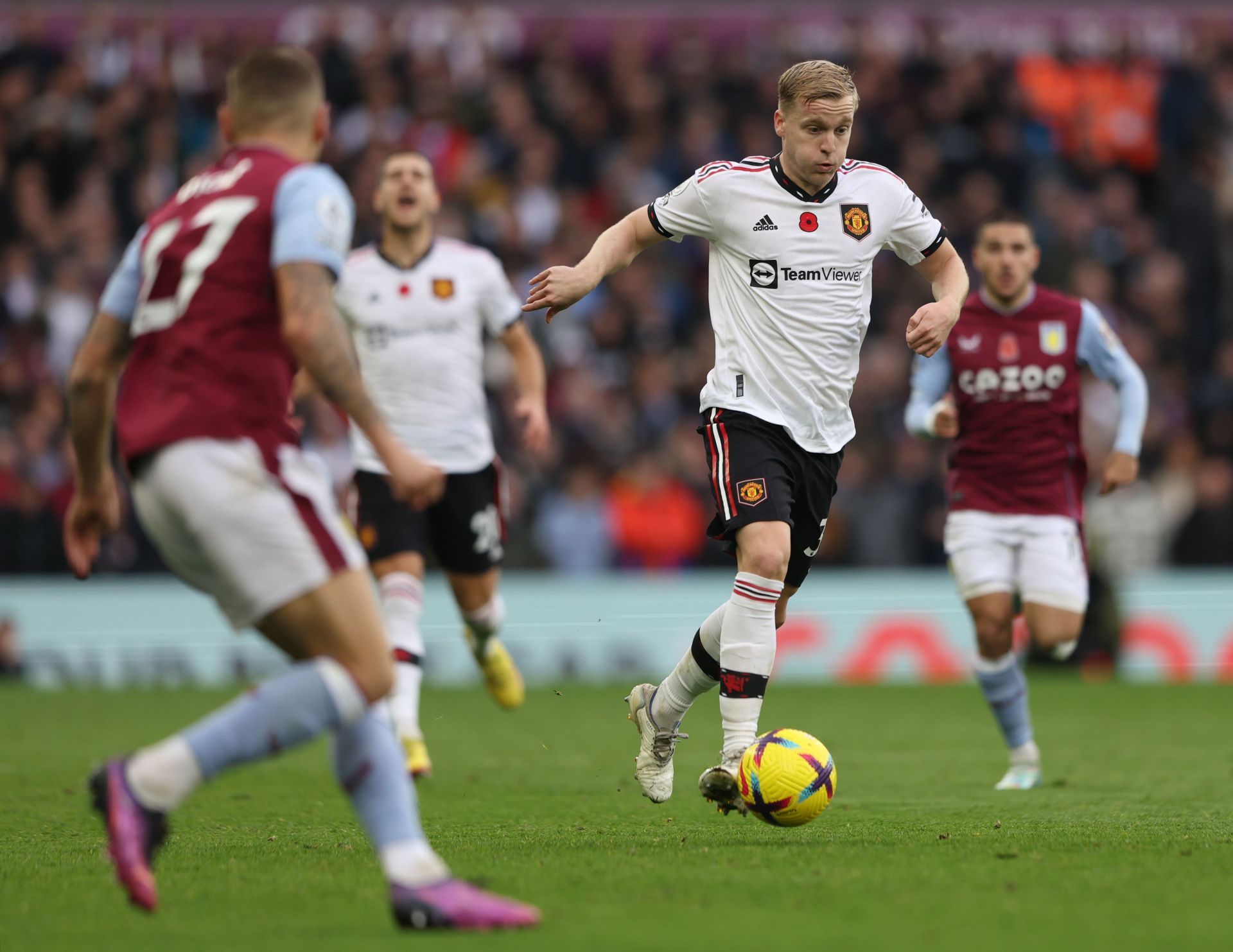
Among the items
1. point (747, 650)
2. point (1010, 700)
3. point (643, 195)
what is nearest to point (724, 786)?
point (747, 650)

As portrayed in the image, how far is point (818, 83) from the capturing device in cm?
672

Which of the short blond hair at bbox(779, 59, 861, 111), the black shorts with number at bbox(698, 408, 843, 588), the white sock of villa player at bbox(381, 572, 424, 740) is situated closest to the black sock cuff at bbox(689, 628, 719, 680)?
the black shorts with number at bbox(698, 408, 843, 588)

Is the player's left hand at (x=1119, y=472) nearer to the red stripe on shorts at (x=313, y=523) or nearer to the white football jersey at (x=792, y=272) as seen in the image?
the white football jersey at (x=792, y=272)

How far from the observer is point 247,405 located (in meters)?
4.76

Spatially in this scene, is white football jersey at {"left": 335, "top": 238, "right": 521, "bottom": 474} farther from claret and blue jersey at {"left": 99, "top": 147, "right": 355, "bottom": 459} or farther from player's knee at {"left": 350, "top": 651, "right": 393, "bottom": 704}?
player's knee at {"left": 350, "top": 651, "right": 393, "bottom": 704}

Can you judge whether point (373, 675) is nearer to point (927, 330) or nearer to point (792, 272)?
point (927, 330)

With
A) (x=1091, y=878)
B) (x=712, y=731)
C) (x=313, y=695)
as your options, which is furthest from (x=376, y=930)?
(x=712, y=731)

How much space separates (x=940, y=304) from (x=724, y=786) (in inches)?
76.1

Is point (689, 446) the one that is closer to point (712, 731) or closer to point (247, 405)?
point (712, 731)

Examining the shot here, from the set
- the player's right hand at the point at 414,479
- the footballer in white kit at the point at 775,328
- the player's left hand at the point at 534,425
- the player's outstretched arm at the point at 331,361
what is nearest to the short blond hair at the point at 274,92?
the player's outstretched arm at the point at 331,361

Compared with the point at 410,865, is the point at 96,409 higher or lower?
higher

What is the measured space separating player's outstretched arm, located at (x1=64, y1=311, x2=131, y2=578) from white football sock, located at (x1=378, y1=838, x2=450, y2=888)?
1.21m

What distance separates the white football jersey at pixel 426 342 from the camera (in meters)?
9.80

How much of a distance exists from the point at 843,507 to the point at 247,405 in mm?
13399
